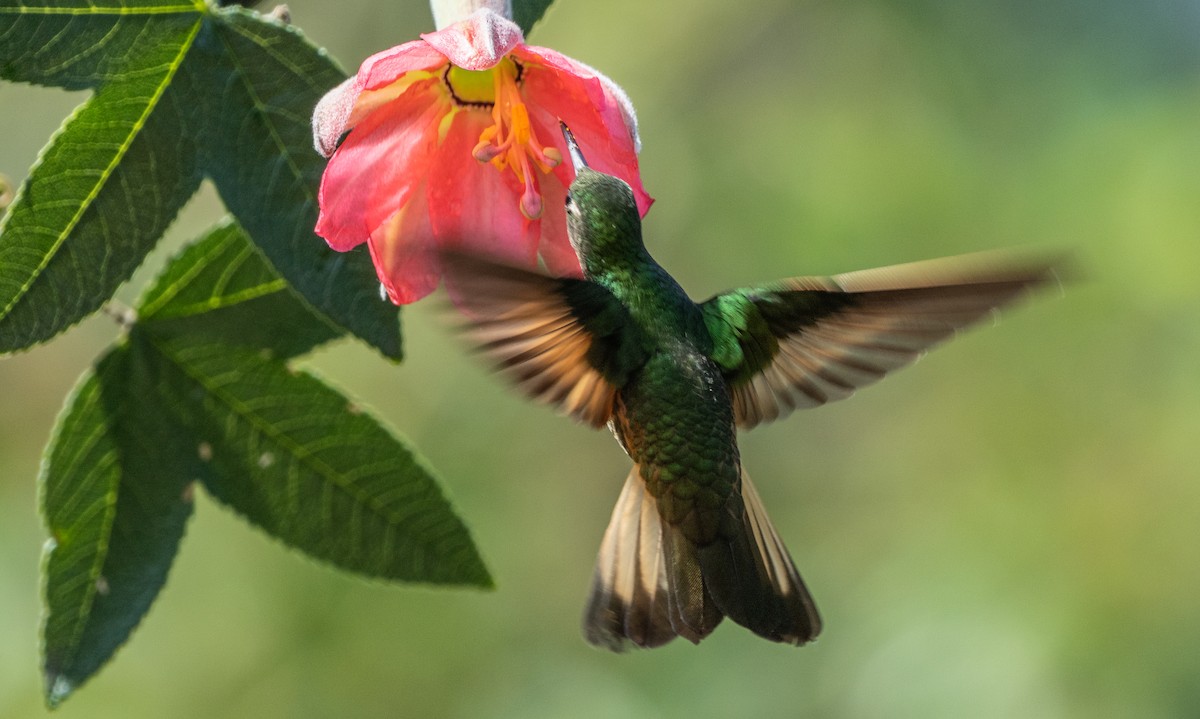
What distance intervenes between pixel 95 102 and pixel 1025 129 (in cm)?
464

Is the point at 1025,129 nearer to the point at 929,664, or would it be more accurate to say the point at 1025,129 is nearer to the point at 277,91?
the point at 929,664

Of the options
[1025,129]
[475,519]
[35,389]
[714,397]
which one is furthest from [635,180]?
[1025,129]

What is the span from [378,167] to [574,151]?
24 centimetres

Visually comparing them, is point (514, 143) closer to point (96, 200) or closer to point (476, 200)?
point (476, 200)

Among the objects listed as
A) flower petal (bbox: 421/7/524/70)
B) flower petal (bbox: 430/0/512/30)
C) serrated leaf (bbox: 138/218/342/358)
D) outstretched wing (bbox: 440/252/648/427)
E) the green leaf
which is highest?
the green leaf

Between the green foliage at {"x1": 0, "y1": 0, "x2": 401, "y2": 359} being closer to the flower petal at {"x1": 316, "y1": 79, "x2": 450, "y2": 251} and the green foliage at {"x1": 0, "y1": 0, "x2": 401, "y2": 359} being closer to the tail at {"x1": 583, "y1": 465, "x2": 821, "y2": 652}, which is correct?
the flower petal at {"x1": 316, "y1": 79, "x2": 450, "y2": 251}

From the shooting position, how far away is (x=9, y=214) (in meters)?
1.35

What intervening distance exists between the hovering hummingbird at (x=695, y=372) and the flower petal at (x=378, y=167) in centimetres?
20

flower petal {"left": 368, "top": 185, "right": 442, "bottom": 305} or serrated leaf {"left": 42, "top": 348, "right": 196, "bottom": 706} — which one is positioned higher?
flower petal {"left": 368, "top": 185, "right": 442, "bottom": 305}

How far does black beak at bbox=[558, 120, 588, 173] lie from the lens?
1523 millimetres

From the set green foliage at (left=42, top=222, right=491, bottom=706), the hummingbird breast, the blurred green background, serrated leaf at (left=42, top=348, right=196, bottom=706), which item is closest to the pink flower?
the hummingbird breast

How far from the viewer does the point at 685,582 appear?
1.67m

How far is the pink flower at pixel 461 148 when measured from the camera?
1.40 m

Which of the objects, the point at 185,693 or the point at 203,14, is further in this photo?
the point at 185,693
